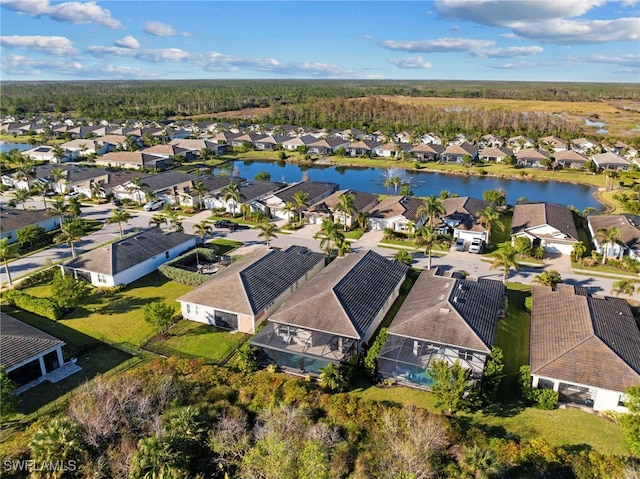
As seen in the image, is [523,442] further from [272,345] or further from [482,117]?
[482,117]

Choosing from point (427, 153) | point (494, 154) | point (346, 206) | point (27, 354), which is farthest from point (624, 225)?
point (427, 153)

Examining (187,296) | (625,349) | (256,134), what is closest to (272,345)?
(187,296)

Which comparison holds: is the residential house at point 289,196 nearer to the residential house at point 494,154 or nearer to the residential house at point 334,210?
the residential house at point 334,210

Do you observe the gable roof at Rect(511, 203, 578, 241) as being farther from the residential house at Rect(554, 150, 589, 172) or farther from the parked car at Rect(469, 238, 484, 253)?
the residential house at Rect(554, 150, 589, 172)

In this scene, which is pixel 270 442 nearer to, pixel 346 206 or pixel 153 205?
pixel 346 206

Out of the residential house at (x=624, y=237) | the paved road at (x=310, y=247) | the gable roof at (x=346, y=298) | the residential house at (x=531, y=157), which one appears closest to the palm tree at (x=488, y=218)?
the paved road at (x=310, y=247)

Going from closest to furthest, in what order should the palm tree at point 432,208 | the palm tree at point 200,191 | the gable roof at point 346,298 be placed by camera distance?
1. the gable roof at point 346,298
2. the palm tree at point 432,208
3. the palm tree at point 200,191
